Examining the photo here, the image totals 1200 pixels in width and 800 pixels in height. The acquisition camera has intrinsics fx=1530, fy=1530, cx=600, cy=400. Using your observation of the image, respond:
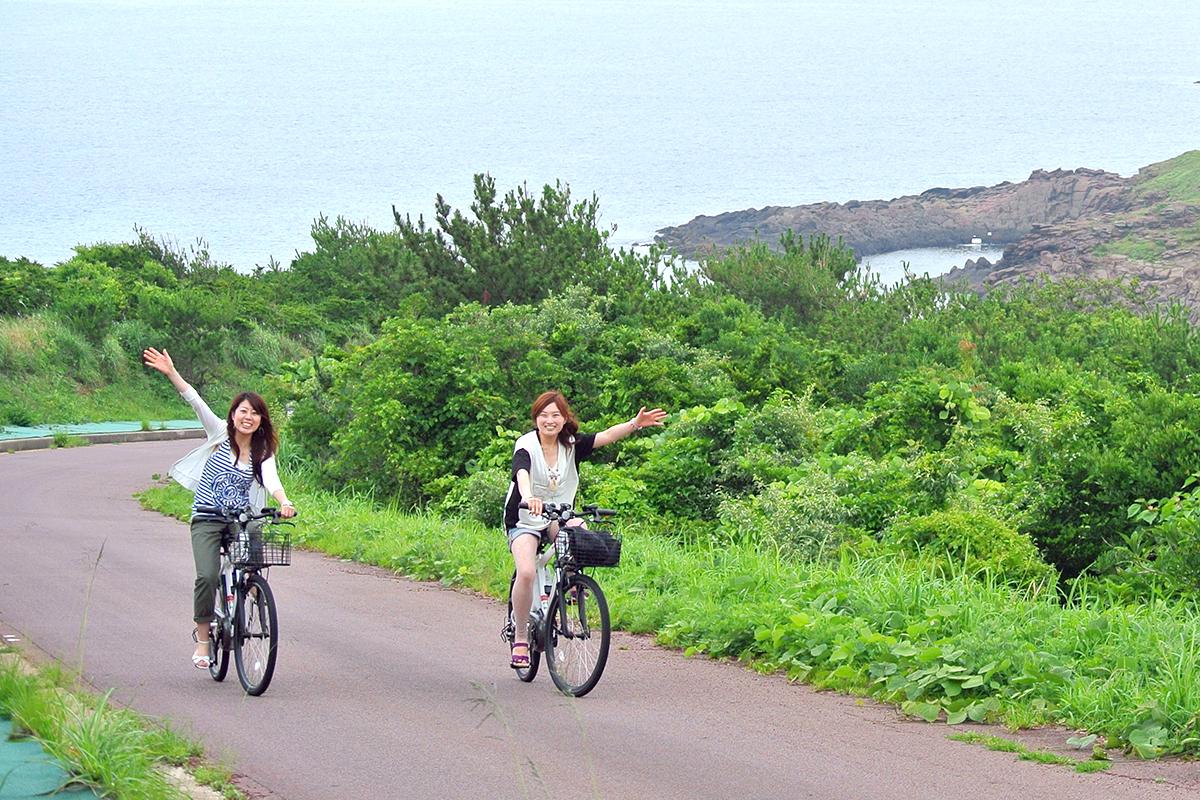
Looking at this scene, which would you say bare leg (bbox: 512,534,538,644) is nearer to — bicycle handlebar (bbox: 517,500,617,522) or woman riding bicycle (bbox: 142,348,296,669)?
bicycle handlebar (bbox: 517,500,617,522)

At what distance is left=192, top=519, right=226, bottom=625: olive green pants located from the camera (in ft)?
29.5

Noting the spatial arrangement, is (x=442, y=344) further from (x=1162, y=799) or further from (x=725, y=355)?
(x=1162, y=799)

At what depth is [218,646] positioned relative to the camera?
30.0ft

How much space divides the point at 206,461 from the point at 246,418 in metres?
0.43

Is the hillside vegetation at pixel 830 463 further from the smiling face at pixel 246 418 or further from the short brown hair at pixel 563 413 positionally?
the smiling face at pixel 246 418

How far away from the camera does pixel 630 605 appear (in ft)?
37.3

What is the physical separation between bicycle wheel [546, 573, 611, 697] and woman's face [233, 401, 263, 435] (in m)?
2.08

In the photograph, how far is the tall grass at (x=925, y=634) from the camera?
7750mm

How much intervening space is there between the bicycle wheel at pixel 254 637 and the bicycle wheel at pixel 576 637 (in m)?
1.59

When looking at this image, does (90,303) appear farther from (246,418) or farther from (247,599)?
(247,599)

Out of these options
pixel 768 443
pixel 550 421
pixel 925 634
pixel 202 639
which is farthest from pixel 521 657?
pixel 768 443

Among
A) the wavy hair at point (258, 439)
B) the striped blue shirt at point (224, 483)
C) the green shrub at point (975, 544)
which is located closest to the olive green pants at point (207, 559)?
the striped blue shirt at point (224, 483)

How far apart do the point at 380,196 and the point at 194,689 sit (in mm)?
171413

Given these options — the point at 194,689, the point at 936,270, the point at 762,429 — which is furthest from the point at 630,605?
the point at 936,270
